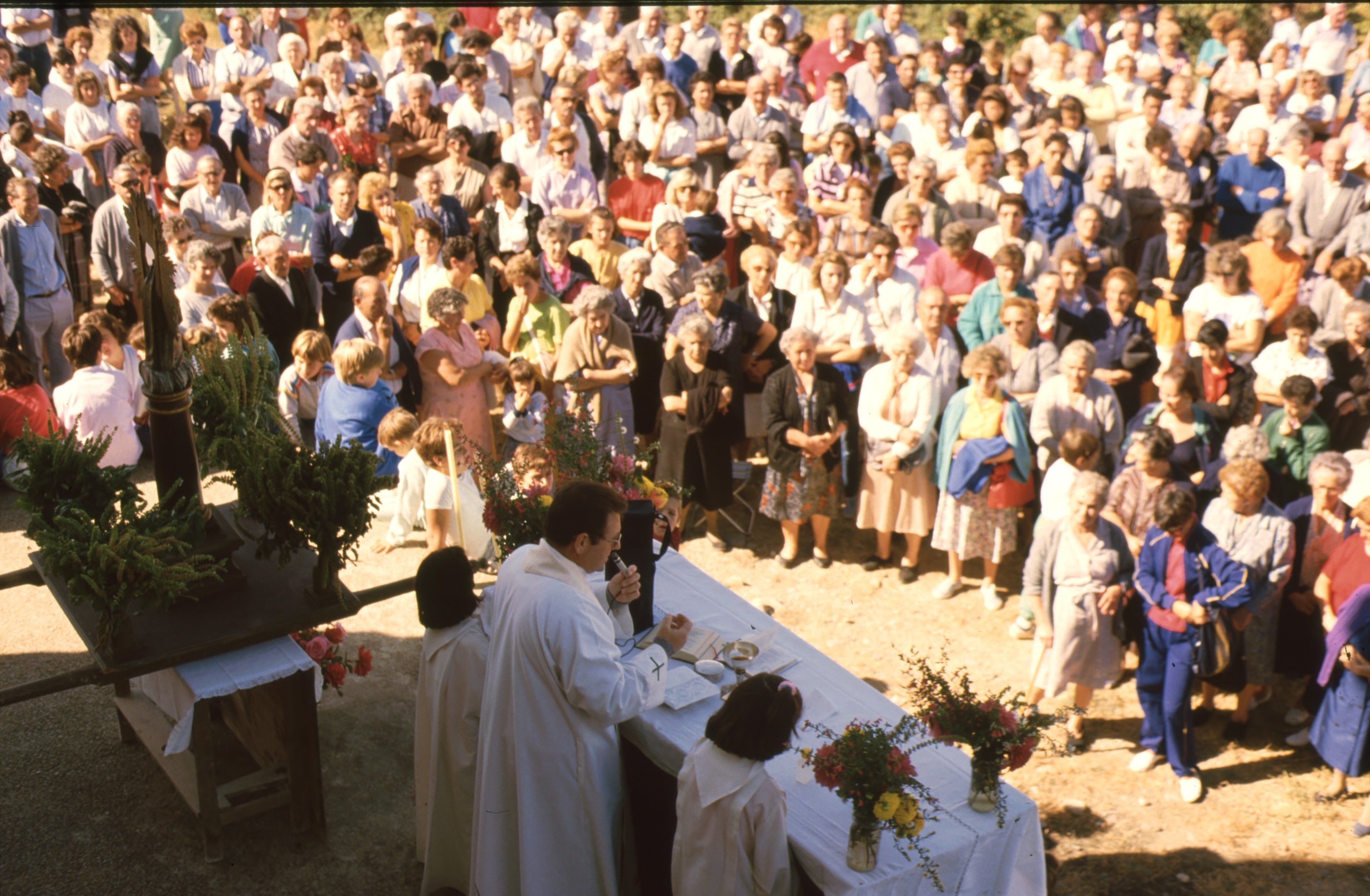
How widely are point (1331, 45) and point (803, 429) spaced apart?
8888 mm

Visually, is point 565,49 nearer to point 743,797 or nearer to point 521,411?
point 521,411

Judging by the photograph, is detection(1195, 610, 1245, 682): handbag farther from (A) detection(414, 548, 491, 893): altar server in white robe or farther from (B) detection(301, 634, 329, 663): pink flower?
(B) detection(301, 634, 329, 663): pink flower

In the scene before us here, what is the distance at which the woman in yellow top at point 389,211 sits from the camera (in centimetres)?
931

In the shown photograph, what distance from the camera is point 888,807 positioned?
12.3 feet

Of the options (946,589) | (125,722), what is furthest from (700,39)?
(125,722)

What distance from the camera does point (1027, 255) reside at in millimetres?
9312

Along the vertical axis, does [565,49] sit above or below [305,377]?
above

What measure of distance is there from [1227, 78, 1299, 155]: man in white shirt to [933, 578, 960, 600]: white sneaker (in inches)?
230

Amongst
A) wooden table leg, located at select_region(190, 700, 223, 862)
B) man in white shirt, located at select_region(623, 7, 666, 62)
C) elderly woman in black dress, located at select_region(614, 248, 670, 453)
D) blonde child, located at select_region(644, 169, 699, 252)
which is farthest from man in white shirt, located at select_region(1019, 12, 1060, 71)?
wooden table leg, located at select_region(190, 700, 223, 862)

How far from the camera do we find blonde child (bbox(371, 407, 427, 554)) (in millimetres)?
7324

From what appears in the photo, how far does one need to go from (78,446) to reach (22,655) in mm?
2103

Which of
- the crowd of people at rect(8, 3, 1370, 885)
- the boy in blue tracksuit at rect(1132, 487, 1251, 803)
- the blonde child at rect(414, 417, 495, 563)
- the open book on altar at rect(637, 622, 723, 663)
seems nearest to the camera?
the open book on altar at rect(637, 622, 723, 663)

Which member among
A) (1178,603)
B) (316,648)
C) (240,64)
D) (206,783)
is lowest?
(206,783)

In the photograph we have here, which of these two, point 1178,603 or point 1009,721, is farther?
point 1178,603
